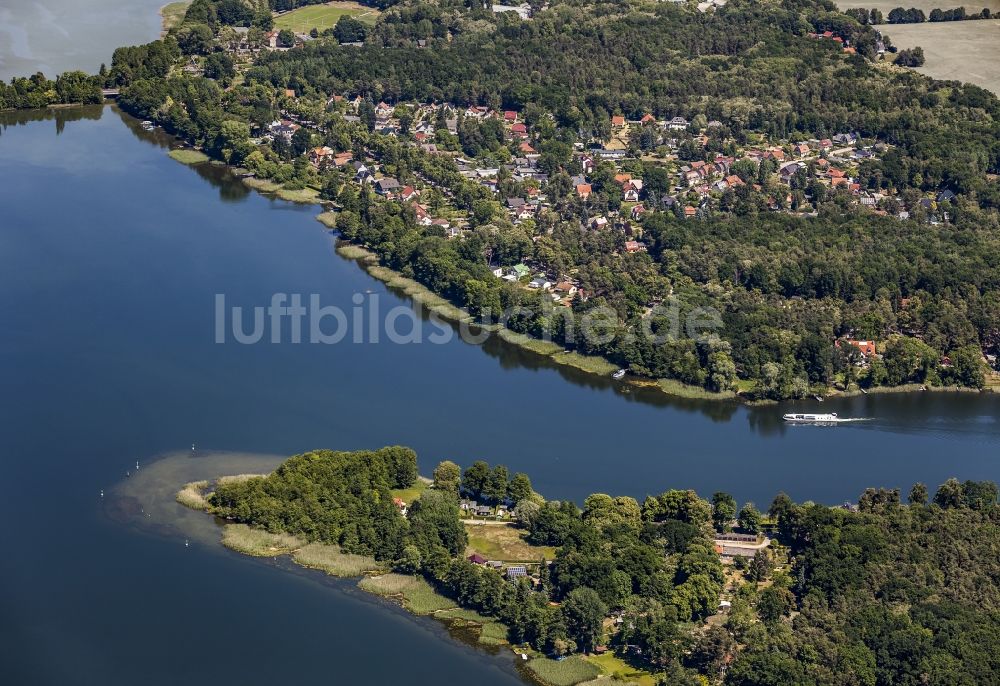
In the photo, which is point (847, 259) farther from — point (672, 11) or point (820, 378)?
point (672, 11)

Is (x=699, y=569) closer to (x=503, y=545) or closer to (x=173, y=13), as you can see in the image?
(x=503, y=545)

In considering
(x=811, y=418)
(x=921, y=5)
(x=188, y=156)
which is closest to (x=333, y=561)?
(x=811, y=418)

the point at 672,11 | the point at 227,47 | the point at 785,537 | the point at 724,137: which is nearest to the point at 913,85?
the point at 724,137

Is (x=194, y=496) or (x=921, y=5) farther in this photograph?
(x=921, y=5)

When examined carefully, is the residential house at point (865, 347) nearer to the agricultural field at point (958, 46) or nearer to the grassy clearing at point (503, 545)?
the grassy clearing at point (503, 545)

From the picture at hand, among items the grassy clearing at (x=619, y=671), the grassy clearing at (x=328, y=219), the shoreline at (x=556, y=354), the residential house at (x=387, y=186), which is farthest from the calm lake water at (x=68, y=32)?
the grassy clearing at (x=619, y=671)

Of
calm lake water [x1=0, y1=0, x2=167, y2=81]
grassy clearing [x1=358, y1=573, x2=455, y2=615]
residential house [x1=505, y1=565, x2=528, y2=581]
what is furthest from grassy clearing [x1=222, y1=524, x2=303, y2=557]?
calm lake water [x1=0, y1=0, x2=167, y2=81]
